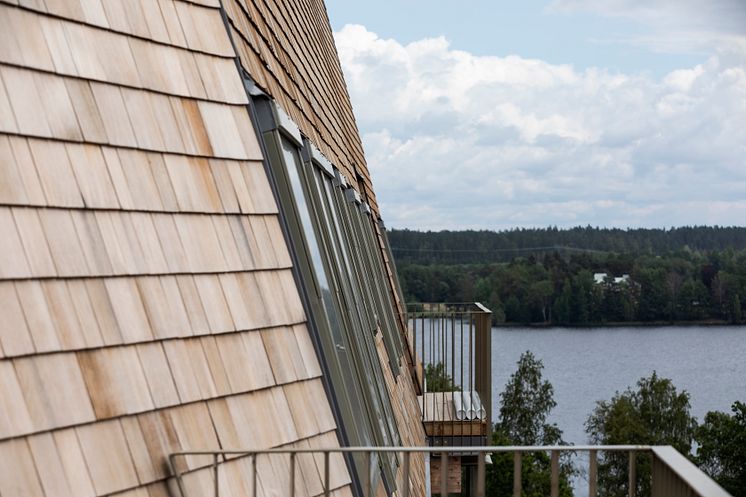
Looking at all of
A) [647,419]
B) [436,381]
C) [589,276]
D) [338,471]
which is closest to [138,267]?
[338,471]

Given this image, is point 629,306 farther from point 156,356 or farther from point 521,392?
point 156,356

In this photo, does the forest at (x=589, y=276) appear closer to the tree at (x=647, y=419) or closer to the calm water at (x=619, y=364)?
the calm water at (x=619, y=364)

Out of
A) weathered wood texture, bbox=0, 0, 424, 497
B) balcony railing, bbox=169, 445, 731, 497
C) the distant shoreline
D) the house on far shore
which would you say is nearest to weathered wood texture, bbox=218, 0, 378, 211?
weathered wood texture, bbox=0, 0, 424, 497

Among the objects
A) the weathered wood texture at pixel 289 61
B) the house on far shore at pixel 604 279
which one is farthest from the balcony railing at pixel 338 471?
the house on far shore at pixel 604 279

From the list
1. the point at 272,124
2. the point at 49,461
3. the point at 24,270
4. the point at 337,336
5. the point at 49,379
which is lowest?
the point at 337,336

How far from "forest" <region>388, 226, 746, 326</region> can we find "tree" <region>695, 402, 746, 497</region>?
28.4 m

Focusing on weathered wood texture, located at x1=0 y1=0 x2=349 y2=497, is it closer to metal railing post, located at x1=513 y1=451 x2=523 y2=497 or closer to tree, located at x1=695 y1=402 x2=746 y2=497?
metal railing post, located at x1=513 y1=451 x2=523 y2=497

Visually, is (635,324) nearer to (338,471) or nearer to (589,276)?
(589,276)

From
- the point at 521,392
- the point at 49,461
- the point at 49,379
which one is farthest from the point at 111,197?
the point at 521,392

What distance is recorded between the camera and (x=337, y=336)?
524 cm

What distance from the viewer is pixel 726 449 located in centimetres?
4725

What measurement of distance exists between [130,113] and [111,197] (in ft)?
1.39

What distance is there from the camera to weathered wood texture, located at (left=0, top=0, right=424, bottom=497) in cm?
293

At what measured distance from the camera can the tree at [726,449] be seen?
46.3 metres
